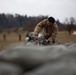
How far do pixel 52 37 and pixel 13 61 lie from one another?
656 cm

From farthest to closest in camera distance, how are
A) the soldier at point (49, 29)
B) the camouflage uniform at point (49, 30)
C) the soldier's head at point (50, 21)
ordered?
1. the camouflage uniform at point (49, 30)
2. the soldier at point (49, 29)
3. the soldier's head at point (50, 21)

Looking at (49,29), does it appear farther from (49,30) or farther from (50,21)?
(50,21)

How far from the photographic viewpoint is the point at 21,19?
141 metres

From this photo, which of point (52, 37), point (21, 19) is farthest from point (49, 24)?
point (21, 19)

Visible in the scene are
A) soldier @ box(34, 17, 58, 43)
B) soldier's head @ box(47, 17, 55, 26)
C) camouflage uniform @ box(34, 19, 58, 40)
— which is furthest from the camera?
camouflage uniform @ box(34, 19, 58, 40)

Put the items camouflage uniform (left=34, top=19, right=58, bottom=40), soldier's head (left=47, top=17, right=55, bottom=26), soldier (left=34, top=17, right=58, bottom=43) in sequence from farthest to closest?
1. camouflage uniform (left=34, top=19, right=58, bottom=40)
2. soldier (left=34, top=17, right=58, bottom=43)
3. soldier's head (left=47, top=17, right=55, bottom=26)

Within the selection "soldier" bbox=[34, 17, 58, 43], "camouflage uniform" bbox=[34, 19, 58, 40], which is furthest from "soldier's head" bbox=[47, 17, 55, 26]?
"camouflage uniform" bbox=[34, 19, 58, 40]

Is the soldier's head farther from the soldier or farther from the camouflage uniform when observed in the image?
the camouflage uniform

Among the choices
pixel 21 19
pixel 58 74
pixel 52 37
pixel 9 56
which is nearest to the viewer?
pixel 58 74

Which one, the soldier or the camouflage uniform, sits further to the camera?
the camouflage uniform

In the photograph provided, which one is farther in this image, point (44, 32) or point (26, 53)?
point (44, 32)

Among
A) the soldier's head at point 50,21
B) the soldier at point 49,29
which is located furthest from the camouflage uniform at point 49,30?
the soldier's head at point 50,21

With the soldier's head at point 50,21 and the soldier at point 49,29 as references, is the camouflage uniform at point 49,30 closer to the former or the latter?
the soldier at point 49,29

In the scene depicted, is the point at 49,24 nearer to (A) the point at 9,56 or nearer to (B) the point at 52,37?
(B) the point at 52,37
